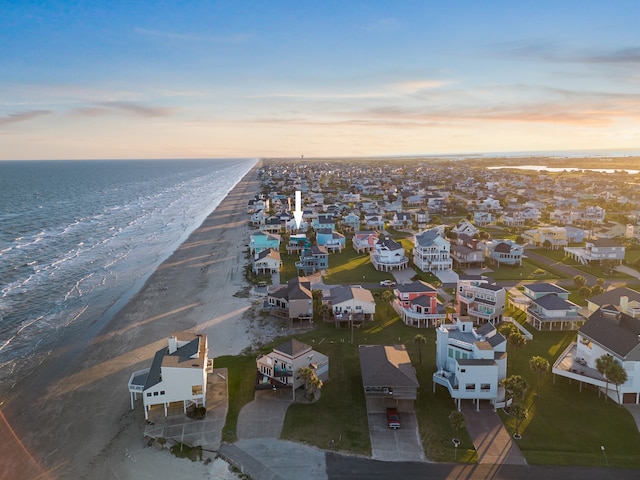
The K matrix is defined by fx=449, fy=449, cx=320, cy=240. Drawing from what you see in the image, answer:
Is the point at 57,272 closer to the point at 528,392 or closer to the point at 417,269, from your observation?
the point at 417,269

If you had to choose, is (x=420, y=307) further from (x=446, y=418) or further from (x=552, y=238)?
(x=552, y=238)

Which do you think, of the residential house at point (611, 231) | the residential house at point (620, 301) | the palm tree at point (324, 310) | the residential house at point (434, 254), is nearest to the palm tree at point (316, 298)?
the palm tree at point (324, 310)

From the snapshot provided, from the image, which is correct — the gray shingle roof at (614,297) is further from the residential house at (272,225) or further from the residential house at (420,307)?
the residential house at (272,225)

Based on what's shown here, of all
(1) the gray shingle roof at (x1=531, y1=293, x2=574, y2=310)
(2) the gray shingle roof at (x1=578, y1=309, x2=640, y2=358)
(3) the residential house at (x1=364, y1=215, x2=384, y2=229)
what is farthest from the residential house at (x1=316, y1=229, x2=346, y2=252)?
(2) the gray shingle roof at (x1=578, y1=309, x2=640, y2=358)

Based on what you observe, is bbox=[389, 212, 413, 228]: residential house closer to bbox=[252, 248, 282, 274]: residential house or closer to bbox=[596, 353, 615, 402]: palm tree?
bbox=[252, 248, 282, 274]: residential house

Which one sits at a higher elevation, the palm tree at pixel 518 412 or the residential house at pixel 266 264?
the residential house at pixel 266 264

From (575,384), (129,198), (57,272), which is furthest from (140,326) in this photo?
(129,198)

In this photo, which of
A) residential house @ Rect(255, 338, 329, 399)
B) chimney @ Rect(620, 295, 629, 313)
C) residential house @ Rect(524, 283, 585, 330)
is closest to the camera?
residential house @ Rect(255, 338, 329, 399)
